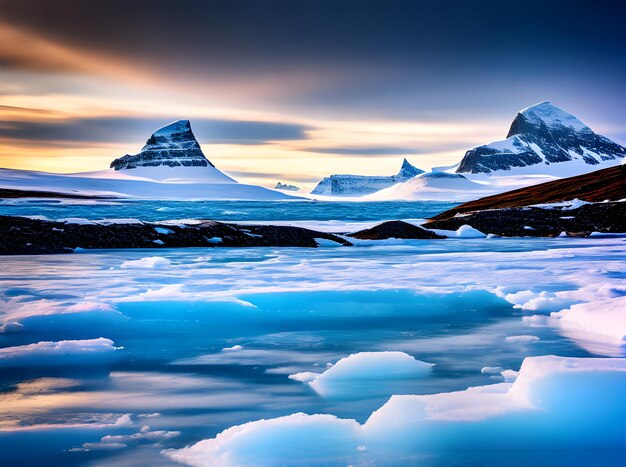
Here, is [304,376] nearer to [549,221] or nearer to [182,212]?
[549,221]

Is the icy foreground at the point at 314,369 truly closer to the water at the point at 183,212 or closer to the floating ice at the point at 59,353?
the floating ice at the point at 59,353

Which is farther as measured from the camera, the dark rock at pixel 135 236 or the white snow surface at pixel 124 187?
the white snow surface at pixel 124 187

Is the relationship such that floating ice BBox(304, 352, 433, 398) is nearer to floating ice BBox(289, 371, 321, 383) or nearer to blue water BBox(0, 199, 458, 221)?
floating ice BBox(289, 371, 321, 383)

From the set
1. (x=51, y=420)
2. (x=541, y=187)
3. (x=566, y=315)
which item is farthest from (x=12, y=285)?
(x=541, y=187)

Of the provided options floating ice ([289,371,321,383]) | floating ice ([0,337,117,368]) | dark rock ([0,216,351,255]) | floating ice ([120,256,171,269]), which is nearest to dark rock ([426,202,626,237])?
dark rock ([0,216,351,255])

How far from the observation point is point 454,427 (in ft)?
14.2

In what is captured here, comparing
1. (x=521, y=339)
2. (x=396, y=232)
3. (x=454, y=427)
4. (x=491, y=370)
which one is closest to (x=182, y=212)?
(x=396, y=232)

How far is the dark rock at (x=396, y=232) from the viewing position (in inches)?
1014

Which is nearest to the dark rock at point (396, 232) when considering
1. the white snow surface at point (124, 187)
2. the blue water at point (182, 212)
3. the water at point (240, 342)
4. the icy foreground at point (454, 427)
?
the water at point (240, 342)

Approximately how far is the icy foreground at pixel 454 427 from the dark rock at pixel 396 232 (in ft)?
68.2

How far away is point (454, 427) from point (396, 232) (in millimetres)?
21977

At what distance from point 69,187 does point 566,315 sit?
142 m

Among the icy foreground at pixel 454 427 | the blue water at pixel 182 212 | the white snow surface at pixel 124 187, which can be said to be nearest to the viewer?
the icy foreground at pixel 454 427

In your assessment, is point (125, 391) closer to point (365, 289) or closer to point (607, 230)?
point (365, 289)
